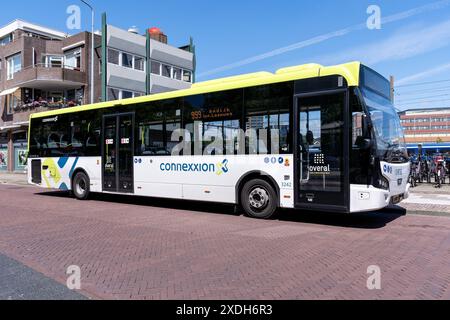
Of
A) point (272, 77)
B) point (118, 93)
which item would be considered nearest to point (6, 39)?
point (118, 93)

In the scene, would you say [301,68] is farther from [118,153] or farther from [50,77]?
[50,77]

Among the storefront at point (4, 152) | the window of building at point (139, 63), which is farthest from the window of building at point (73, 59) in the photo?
the storefront at point (4, 152)

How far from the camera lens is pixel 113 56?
3281 centimetres

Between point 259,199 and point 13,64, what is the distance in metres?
33.6

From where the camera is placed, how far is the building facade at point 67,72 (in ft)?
105

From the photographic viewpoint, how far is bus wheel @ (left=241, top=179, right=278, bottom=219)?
31.8 ft

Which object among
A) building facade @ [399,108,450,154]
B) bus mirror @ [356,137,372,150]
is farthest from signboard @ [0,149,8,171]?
building facade @ [399,108,450,154]

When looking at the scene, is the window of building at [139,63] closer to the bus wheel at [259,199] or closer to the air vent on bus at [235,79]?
the air vent on bus at [235,79]

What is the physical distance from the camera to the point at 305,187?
8.98m

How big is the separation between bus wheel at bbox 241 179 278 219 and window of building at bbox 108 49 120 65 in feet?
83.8

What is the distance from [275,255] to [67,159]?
10.9m

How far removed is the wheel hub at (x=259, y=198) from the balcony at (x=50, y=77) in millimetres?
25391
